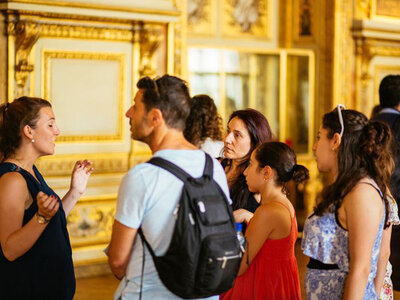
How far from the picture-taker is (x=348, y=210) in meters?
2.98

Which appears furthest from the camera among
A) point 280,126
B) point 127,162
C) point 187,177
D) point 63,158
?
point 280,126

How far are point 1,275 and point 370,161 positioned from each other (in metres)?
1.74

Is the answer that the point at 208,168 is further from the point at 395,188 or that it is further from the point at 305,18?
the point at 305,18

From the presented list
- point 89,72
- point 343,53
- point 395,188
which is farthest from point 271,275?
point 343,53

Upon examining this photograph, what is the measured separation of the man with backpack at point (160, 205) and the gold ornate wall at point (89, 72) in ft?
13.1

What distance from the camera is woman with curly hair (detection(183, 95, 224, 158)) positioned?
3.14 meters

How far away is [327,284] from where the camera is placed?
3113 millimetres

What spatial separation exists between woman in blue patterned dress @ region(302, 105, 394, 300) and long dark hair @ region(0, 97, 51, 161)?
1.36m

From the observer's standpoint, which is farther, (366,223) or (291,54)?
(291,54)

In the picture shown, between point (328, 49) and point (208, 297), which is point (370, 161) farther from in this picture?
point (328, 49)

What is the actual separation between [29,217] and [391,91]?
3331 millimetres

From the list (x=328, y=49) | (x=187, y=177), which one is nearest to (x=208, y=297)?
(x=187, y=177)

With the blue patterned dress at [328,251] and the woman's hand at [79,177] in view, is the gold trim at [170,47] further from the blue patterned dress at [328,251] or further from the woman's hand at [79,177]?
the blue patterned dress at [328,251]

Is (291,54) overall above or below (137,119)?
above
